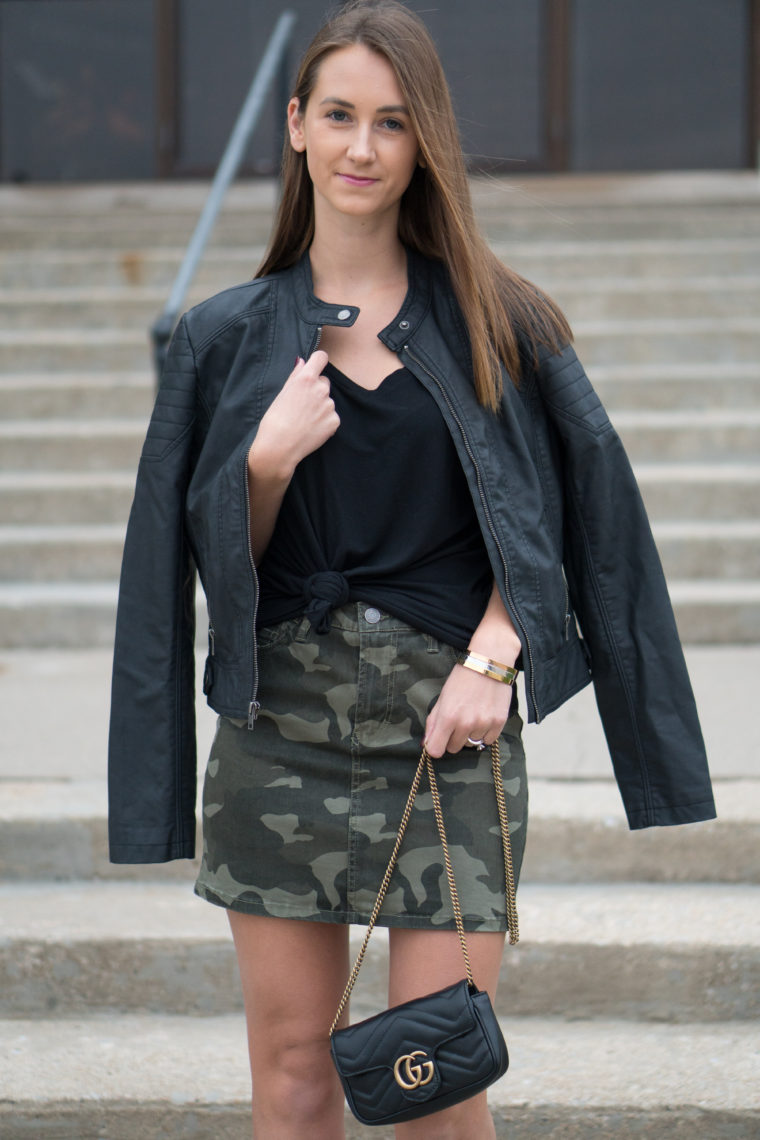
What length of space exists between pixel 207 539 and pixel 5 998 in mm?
1558

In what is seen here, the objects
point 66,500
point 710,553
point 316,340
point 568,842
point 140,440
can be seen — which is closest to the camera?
point 316,340

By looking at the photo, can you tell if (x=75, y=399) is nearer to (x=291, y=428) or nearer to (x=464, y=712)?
(x=291, y=428)

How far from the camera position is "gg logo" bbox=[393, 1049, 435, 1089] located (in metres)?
1.70

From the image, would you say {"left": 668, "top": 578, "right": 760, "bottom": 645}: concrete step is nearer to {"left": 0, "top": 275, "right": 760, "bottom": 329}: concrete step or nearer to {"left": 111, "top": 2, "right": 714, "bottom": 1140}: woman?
{"left": 0, "top": 275, "right": 760, "bottom": 329}: concrete step

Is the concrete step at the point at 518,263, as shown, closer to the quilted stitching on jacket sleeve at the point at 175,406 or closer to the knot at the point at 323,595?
the quilted stitching on jacket sleeve at the point at 175,406

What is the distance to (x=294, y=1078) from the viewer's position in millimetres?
1851

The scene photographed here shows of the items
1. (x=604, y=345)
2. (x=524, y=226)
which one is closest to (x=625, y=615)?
(x=604, y=345)

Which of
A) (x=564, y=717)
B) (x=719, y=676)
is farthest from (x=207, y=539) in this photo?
(x=719, y=676)

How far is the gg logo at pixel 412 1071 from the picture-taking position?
1.70m

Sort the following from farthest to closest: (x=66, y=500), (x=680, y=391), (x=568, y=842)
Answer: (x=680, y=391) → (x=66, y=500) → (x=568, y=842)

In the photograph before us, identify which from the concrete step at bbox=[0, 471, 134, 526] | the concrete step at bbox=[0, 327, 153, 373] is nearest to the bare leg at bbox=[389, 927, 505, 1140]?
the concrete step at bbox=[0, 471, 134, 526]

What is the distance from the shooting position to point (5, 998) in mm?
2850

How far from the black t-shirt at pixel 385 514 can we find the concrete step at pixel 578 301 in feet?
13.5

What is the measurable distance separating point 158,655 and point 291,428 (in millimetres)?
426
